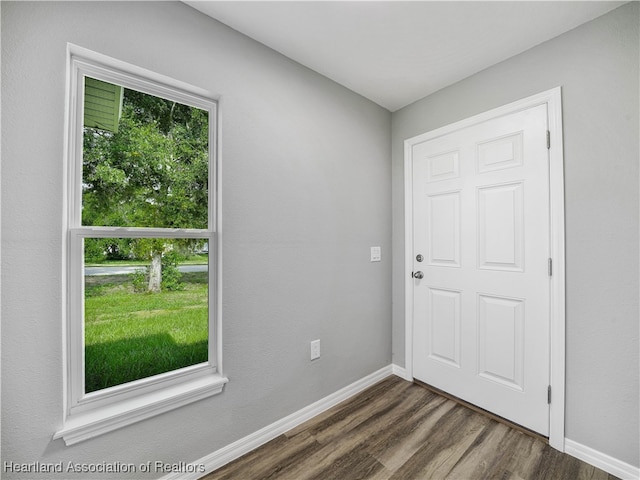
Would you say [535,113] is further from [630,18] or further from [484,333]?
[484,333]

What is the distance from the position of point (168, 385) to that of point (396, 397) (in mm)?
1602

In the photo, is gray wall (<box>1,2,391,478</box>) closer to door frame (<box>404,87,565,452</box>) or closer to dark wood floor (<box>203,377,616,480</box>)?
dark wood floor (<box>203,377,616,480</box>)

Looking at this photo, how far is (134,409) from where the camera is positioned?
4.07ft

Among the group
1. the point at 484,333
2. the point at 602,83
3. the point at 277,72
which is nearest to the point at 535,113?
the point at 602,83

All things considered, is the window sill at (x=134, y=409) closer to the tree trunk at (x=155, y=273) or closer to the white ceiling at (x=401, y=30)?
the tree trunk at (x=155, y=273)

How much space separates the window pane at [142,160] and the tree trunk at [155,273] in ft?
0.56

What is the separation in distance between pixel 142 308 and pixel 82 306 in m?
0.23

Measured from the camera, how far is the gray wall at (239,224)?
41.2 inches

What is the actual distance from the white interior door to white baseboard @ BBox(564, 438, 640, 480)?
123 mm

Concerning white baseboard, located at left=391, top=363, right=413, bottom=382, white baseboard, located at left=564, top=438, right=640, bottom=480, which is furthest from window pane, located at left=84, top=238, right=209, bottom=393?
white baseboard, located at left=564, top=438, right=640, bottom=480

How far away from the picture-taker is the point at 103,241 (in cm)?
126

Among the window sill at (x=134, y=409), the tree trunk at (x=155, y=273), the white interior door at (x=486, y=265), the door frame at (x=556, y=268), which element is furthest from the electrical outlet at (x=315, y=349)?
the door frame at (x=556, y=268)

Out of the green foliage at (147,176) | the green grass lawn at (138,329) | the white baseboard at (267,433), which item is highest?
the green foliage at (147,176)

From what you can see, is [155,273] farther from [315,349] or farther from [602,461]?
[602,461]
